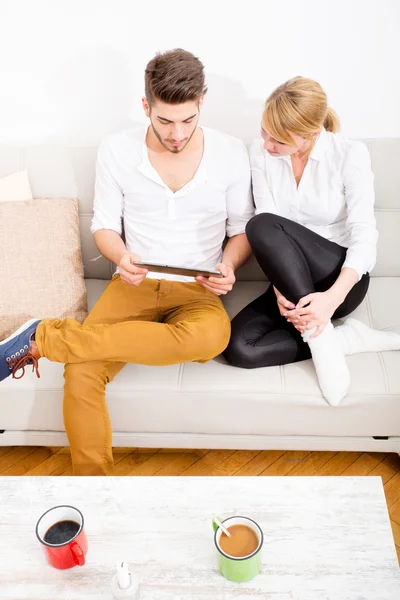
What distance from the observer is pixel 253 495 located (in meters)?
1.30

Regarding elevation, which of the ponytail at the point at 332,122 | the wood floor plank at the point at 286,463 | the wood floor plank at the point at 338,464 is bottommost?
the wood floor plank at the point at 286,463

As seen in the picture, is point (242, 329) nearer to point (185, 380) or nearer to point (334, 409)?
point (185, 380)

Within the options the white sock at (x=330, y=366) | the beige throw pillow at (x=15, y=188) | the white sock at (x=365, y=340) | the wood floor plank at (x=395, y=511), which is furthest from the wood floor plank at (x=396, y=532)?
the beige throw pillow at (x=15, y=188)

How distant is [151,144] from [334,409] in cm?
101

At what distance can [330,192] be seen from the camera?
184cm

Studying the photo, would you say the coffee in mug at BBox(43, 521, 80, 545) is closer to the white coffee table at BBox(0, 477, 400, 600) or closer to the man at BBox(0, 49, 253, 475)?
the white coffee table at BBox(0, 477, 400, 600)

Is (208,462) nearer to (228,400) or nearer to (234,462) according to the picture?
(234,462)

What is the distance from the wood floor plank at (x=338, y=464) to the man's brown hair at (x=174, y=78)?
1241 mm

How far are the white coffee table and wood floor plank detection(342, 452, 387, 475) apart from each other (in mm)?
623

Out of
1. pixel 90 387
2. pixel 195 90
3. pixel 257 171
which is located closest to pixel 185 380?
pixel 90 387

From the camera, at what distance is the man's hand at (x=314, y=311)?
1.67 metres

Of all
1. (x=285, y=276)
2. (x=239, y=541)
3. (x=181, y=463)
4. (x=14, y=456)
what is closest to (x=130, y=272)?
(x=285, y=276)

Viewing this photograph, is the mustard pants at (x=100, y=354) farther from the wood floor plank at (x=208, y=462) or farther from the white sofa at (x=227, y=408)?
the wood floor plank at (x=208, y=462)

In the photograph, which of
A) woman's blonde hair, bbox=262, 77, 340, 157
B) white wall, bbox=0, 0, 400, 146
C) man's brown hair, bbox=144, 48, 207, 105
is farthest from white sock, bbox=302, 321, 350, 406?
white wall, bbox=0, 0, 400, 146
